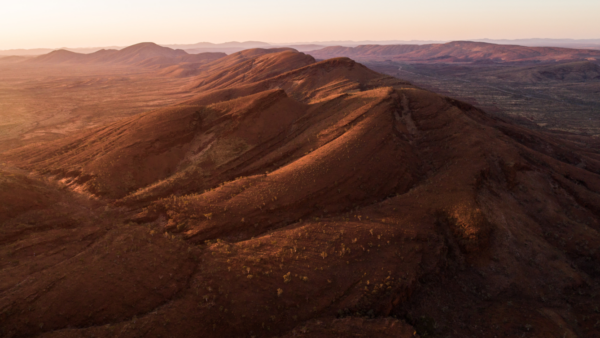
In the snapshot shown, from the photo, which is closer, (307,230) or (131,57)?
(307,230)

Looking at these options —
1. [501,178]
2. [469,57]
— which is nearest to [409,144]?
[501,178]

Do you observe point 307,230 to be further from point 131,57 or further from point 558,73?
point 131,57

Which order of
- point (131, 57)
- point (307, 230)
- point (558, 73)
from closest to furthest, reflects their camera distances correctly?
1. point (307, 230)
2. point (558, 73)
3. point (131, 57)

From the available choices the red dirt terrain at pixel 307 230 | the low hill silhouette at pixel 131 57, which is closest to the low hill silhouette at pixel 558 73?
the red dirt terrain at pixel 307 230

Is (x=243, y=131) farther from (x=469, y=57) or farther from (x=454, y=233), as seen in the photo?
(x=469, y=57)

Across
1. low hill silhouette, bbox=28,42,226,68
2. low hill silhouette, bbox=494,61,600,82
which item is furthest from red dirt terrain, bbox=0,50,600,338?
low hill silhouette, bbox=28,42,226,68

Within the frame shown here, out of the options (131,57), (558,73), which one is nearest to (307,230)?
(558,73)

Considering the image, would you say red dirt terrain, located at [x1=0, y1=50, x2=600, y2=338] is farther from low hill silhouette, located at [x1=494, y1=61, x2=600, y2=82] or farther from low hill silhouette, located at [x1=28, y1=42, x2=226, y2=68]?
low hill silhouette, located at [x1=28, y1=42, x2=226, y2=68]

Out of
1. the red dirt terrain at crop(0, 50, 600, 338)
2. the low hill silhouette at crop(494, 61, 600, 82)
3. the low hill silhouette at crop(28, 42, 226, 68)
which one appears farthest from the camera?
the low hill silhouette at crop(28, 42, 226, 68)

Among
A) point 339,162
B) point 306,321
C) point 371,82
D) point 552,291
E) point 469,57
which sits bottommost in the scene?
point 552,291
